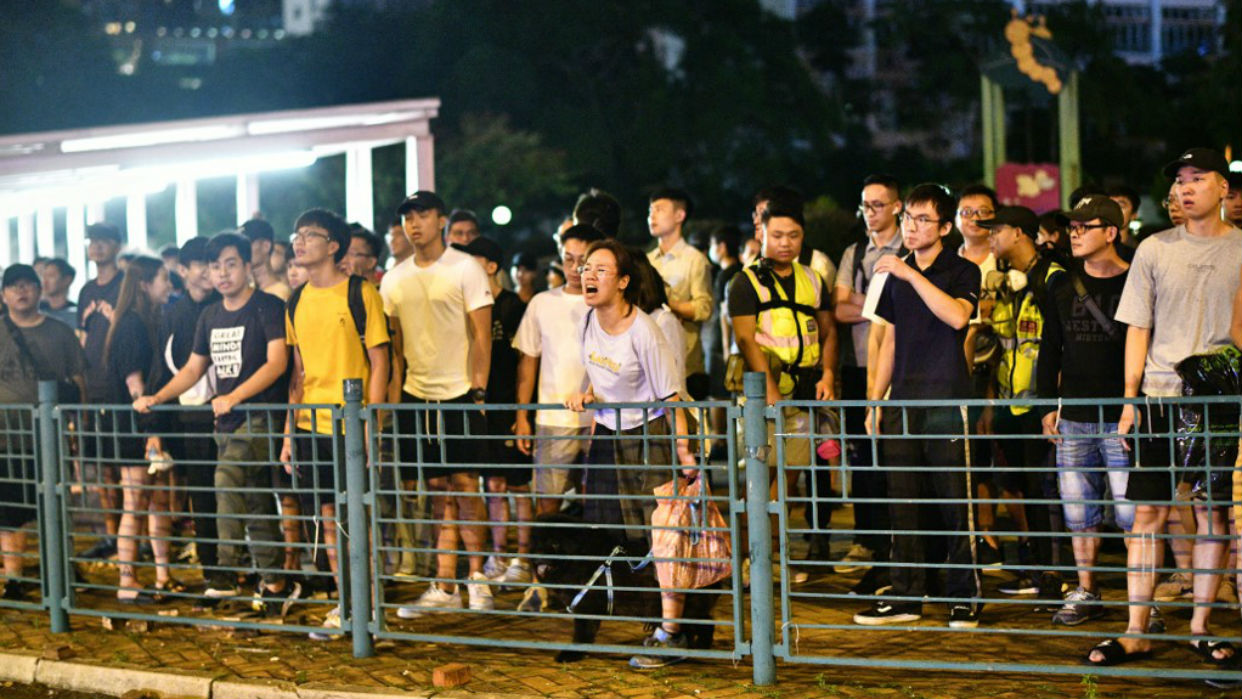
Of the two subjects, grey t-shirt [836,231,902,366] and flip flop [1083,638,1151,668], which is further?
grey t-shirt [836,231,902,366]

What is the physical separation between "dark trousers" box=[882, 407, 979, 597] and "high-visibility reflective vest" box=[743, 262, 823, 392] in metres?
0.81

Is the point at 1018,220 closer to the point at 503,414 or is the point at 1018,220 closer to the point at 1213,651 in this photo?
the point at 1213,651

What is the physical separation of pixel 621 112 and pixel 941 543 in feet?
173

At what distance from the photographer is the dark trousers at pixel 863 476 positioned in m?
8.62

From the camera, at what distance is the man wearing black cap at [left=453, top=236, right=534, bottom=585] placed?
29.9 ft

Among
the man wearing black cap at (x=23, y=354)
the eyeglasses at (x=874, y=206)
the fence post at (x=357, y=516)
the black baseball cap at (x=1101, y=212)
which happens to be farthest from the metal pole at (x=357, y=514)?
the black baseball cap at (x=1101, y=212)

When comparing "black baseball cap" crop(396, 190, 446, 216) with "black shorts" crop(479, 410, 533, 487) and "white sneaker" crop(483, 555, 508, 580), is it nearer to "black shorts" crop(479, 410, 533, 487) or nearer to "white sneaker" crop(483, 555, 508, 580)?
"black shorts" crop(479, 410, 533, 487)

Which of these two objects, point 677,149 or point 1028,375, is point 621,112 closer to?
point 677,149

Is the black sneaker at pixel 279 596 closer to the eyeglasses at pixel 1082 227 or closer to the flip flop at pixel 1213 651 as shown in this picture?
the eyeglasses at pixel 1082 227

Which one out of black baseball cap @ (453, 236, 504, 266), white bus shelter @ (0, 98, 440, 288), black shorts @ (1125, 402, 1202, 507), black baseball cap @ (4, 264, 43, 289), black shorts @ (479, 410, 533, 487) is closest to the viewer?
black shorts @ (1125, 402, 1202, 507)

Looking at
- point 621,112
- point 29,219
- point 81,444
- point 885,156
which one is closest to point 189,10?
point 885,156

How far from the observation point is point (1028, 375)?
834 centimetres

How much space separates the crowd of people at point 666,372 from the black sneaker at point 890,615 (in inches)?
0.8

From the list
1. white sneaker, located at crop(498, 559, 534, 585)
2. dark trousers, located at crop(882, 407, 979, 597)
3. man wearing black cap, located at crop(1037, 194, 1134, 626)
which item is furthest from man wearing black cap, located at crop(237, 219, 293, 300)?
man wearing black cap, located at crop(1037, 194, 1134, 626)
